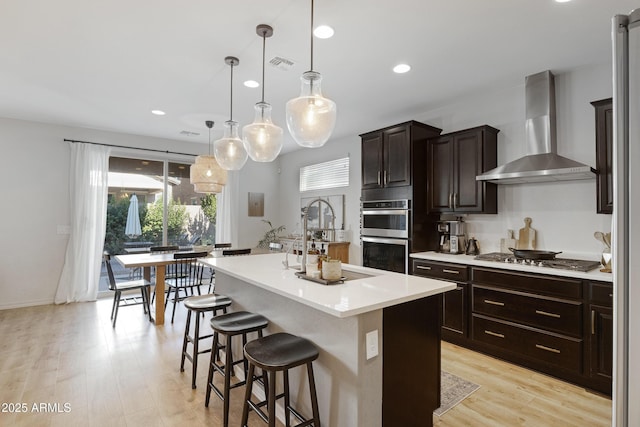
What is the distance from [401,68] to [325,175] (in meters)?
3.17

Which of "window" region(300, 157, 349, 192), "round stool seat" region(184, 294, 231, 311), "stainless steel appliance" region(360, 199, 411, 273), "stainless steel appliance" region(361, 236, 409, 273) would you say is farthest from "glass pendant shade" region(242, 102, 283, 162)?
"window" region(300, 157, 349, 192)

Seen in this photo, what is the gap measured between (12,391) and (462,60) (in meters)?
4.59

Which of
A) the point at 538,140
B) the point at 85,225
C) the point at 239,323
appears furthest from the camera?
the point at 85,225

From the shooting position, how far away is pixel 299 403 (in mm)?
2059

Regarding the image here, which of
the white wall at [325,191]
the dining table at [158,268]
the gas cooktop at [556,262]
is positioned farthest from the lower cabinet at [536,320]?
the dining table at [158,268]

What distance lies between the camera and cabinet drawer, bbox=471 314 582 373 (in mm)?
2645

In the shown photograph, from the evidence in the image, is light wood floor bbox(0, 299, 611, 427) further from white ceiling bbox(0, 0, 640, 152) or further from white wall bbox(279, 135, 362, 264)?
white ceiling bbox(0, 0, 640, 152)

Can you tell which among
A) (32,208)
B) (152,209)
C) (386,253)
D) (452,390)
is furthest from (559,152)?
(32,208)

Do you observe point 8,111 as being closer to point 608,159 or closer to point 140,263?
point 140,263

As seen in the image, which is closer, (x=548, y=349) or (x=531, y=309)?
(x=548, y=349)

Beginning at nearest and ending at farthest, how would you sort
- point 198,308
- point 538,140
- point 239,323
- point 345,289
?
point 345,289 < point 239,323 < point 198,308 < point 538,140

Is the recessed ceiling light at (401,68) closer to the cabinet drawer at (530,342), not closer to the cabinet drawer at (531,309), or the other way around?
the cabinet drawer at (531,309)

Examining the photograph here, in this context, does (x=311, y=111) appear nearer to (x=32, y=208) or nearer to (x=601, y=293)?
(x=601, y=293)

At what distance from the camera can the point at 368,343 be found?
166 centimetres
